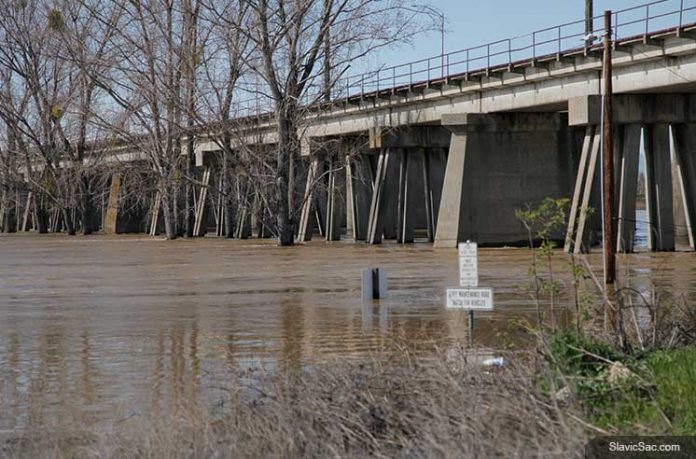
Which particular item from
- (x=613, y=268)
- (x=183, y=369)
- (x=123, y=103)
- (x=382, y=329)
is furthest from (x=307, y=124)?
(x=183, y=369)

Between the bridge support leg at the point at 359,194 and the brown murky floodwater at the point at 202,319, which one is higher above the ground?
the bridge support leg at the point at 359,194

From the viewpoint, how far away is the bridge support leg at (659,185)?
149 feet

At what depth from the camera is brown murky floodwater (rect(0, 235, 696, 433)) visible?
15.7 meters

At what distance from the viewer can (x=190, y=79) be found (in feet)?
186

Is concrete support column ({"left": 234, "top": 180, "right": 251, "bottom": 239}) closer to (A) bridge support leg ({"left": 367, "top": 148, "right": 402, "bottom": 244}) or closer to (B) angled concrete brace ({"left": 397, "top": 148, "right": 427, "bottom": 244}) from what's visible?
(A) bridge support leg ({"left": 367, "top": 148, "right": 402, "bottom": 244})

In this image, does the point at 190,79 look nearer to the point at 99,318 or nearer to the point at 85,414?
the point at 99,318

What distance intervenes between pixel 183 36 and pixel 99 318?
121ft

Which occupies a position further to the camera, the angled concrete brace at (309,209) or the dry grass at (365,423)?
the angled concrete brace at (309,209)

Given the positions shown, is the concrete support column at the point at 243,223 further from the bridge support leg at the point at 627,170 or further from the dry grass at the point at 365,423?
the dry grass at the point at 365,423

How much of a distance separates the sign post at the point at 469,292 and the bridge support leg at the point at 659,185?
95.6ft

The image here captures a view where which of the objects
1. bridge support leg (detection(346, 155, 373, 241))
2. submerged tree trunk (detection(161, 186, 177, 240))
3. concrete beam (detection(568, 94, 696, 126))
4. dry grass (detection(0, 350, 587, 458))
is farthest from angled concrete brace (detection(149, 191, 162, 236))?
dry grass (detection(0, 350, 587, 458))

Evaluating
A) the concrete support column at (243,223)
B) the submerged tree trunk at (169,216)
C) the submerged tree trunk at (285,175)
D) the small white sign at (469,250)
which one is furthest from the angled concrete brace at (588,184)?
the submerged tree trunk at (169,216)

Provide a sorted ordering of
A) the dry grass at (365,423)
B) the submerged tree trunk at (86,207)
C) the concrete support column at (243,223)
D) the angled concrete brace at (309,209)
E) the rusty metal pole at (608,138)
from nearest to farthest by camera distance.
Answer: the dry grass at (365,423), the rusty metal pole at (608,138), the angled concrete brace at (309,209), the concrete support column at (243,223), the submerged tree trunk at (86,207)

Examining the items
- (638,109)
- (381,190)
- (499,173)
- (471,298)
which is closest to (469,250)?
(471,298)
